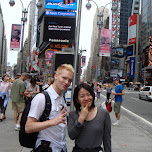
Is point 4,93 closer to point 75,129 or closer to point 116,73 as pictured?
point 75,129

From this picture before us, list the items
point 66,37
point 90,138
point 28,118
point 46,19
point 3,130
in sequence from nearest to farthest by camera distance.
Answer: point 28,118
point 90,138
point 3,130
point 46,19
point 66,37

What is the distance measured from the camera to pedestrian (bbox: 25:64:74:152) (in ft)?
7.38

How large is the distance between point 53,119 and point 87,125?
1.47 ft

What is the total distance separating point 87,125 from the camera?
2.52 meters

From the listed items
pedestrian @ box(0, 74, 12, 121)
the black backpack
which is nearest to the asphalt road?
pedestrian @ box(0, 74, 12, 121)

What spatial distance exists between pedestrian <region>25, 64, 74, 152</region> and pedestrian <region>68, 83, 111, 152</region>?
0.15 metres

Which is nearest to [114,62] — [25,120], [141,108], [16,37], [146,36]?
[146,36]

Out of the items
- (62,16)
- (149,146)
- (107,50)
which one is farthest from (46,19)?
(149,146)

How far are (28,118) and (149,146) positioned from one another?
474 cm

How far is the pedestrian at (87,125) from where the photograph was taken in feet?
8.11

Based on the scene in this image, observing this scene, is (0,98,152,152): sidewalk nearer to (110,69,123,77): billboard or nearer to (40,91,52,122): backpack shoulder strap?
(40,91,52,122): backpack shoulder strap

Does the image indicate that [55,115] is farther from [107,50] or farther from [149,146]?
[107,50]

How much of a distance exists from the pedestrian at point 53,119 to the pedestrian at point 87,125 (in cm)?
15

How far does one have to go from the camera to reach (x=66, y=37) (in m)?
49.6
